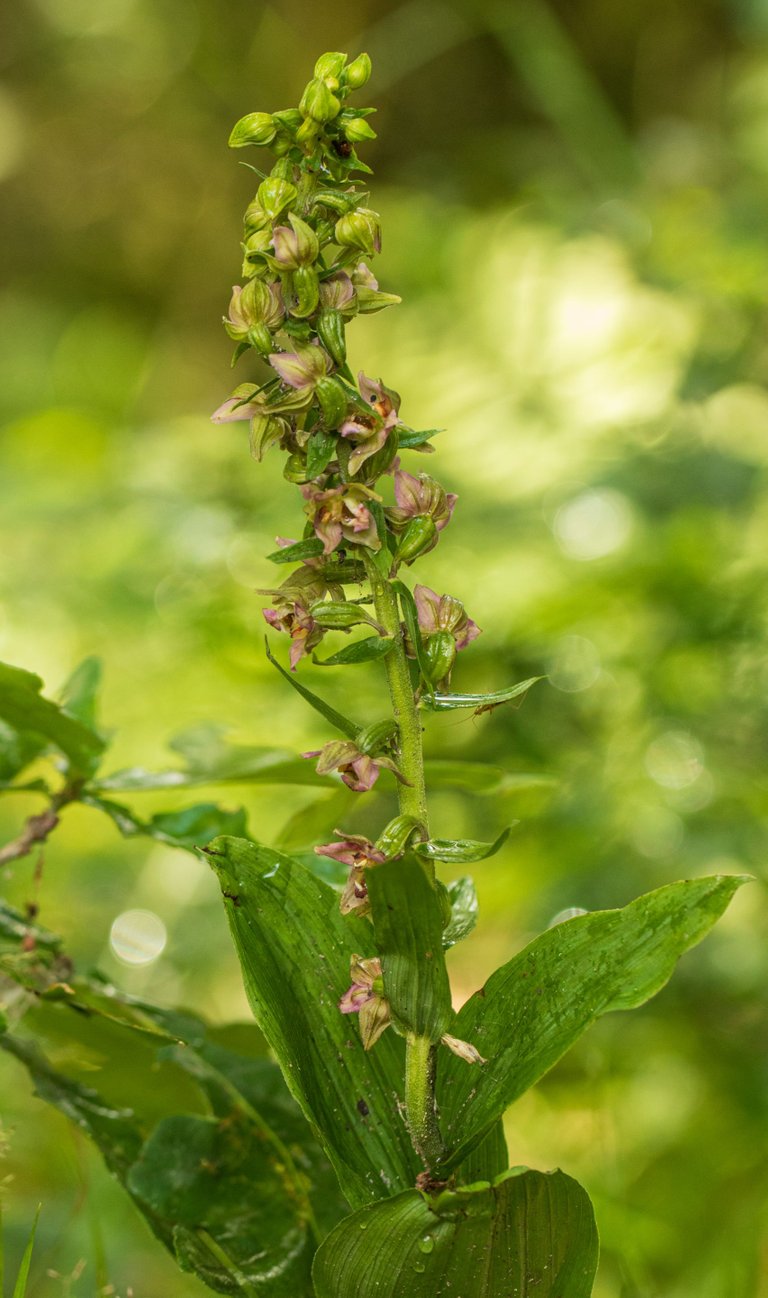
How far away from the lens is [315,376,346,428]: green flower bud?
52 centimetres

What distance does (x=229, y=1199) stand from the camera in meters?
0.69

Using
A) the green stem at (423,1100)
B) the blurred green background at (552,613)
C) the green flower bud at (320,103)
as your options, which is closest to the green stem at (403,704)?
the green stem at (423,1100)

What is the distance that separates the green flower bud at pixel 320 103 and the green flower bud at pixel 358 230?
44mm

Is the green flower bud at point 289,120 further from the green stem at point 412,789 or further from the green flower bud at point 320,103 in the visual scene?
the green stem at point 412,789

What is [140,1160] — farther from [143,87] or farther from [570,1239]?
[143,87]

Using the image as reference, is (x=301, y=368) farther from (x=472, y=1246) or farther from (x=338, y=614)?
(x=472, y=1246)

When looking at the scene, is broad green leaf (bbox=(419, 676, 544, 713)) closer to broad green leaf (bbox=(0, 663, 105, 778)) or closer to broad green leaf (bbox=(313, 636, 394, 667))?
broad green leaf (bbox=(313, 636, 394, 667))

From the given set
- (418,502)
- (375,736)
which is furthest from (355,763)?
(418,502)

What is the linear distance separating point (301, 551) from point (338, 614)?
0.12ft

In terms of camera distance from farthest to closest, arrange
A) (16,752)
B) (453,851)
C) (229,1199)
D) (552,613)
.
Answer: (552,613) → (16,752) → (229,1199) → (453,851)

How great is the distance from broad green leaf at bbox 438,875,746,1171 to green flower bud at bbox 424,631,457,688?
0.13 metres

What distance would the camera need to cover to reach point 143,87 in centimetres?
397

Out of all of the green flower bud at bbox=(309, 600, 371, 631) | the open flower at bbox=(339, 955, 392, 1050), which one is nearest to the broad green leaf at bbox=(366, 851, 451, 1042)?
the open flower at bbox=(339, 955, 392, 1050)

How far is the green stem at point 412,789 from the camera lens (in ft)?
1.74
